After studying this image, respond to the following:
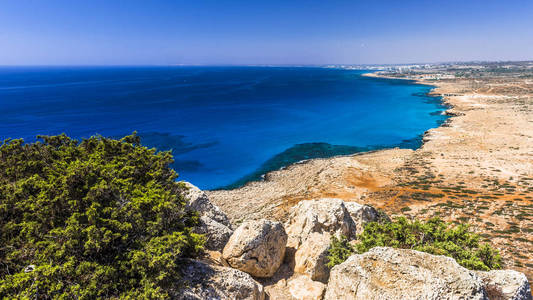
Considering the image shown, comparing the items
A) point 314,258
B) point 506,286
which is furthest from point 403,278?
point 314,258

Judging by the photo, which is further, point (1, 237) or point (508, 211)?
point (508, 211)

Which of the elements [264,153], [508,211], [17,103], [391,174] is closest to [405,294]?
[508,211]

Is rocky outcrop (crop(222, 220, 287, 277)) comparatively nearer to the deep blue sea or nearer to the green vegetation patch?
the green vegetation patch

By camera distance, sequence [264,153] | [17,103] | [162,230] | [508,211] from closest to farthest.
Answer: [162,230], [508,211], [264,153], [17,103]

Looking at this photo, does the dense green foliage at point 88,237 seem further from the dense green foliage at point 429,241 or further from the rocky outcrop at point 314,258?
the dense green foliage at point 429,241

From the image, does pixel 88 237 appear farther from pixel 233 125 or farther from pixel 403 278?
pixel 233 125

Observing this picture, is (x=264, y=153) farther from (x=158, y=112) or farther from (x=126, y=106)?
(x=126, y=106)

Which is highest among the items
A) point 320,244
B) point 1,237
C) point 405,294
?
point 1,237
